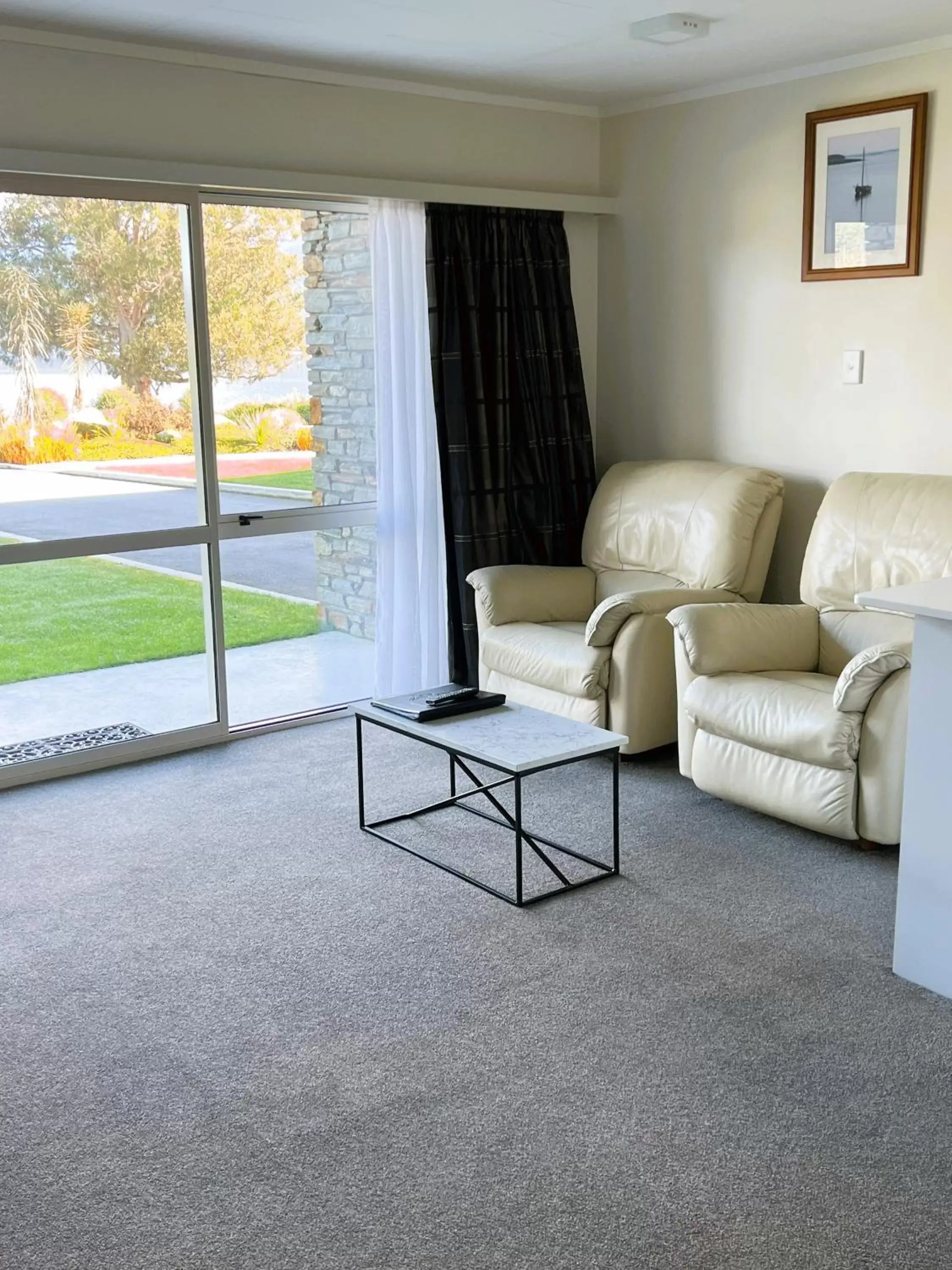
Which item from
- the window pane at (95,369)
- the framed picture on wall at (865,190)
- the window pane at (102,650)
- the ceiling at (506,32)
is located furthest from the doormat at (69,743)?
the framed picture on wall at (865,190)

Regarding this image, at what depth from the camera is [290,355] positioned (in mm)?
4816

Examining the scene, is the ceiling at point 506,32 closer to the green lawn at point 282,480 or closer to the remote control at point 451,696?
the green lawn at point 282,480

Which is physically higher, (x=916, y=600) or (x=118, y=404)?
(x=118, y=404)

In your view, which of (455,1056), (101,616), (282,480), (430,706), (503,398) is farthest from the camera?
(503,398)

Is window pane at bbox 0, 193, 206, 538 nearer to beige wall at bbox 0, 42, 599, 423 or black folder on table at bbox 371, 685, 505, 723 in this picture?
beige wall at bbox 0, 42, 599, 423

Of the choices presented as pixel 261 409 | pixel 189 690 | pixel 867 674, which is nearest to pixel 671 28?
pixel 261 409

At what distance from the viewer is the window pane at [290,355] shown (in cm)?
462

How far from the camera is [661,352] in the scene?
535cm

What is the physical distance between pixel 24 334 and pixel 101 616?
102 centimetres

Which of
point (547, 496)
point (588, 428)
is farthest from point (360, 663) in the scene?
point (588, 428)

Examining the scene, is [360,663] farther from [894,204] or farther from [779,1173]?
[779,1173]

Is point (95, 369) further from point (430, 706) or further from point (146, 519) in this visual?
point (430, 706)

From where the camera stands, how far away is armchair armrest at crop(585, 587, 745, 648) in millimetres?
4289

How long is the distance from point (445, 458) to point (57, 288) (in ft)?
5.31
